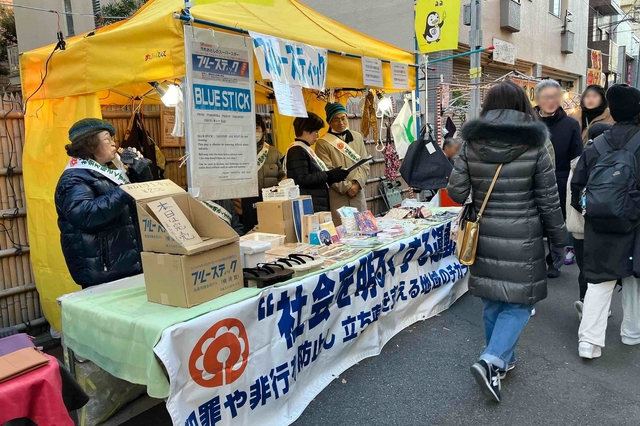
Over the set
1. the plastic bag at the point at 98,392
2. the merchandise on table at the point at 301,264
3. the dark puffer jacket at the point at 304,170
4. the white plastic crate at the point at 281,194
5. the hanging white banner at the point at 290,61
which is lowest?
the plastic bag at the point at 98,392

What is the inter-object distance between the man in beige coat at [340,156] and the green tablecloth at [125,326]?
2744 millimetres

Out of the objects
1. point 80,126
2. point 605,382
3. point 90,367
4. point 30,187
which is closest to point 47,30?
point 30,187

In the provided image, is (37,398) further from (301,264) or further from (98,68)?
(98,68)

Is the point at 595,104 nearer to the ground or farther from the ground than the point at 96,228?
farther from the ground

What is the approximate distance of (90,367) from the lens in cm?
264

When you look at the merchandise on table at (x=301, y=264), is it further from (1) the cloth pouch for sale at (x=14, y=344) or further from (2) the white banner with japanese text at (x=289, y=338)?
(1) the cloth pouch for sale at (x=14, y=344)

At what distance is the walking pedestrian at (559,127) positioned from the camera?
187 inches

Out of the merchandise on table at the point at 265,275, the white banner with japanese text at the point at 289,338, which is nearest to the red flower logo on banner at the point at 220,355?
the white banner with japanese text at the point at 289,338

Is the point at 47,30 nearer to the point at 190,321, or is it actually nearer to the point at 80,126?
A: the point at 80,126

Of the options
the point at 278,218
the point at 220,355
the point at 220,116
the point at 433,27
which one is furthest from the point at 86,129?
the point at 433,27

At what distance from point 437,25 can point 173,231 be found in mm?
4718

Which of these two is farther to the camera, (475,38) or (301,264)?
(475,38)

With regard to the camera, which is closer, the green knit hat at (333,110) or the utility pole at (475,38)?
the green knit hat at (333,110)

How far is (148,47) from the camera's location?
3.10 meters
